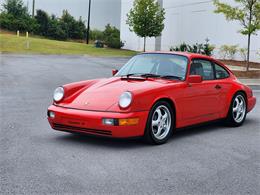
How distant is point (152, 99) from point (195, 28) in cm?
3284

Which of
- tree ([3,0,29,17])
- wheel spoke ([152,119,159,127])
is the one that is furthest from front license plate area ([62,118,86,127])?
tree ([3,0,29,17])

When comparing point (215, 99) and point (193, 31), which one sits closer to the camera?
point (215, 99)

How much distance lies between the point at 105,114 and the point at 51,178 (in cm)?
167

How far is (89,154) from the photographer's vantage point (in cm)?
590

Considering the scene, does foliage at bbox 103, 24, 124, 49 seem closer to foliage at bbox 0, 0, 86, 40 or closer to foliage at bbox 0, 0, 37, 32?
foliage at bbox 0, 0, 86, 40

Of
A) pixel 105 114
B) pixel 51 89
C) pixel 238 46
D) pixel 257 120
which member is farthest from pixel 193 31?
pixel 105 114

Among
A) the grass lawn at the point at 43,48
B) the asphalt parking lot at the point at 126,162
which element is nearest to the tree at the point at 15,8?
the grass lawn at the point at 43,48

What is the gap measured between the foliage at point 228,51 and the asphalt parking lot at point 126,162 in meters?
23.5

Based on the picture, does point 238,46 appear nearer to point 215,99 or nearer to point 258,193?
point 215,99

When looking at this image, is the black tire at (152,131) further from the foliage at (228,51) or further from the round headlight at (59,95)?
the foliage at (228,51)

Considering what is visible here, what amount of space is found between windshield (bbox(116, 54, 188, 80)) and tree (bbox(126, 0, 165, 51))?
3696 centimetres

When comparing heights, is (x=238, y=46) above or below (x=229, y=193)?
above

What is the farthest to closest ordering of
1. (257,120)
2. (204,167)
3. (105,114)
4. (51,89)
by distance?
(51,89) → (257,120) → (105,114) → (204,167)

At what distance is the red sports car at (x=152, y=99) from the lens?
6.31 m
